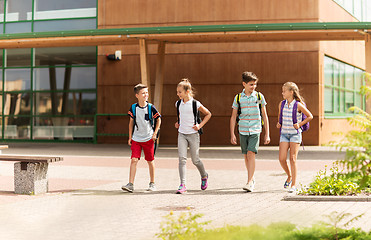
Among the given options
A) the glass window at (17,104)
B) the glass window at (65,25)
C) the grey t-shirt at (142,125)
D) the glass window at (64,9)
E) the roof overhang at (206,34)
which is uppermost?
the glass window at (64,9)

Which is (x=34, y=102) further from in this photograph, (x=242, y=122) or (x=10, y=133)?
(x=242, y=122)

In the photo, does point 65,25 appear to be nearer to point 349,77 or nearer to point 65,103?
point 65,103

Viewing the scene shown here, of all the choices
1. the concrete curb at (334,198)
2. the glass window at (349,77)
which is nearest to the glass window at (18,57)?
the glass window at (349,77)

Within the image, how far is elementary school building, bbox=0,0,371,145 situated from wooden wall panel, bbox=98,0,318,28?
1.7 inches

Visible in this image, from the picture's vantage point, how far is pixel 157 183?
9.96m

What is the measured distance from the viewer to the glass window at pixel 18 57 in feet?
82.5

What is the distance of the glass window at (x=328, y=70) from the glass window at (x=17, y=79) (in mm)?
13767

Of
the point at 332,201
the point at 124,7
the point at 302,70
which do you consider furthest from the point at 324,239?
the point at 124,7

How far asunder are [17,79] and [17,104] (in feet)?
3.98

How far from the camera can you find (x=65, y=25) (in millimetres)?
24250

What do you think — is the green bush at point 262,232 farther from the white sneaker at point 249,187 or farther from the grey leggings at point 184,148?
the grey leggings at point 184,148

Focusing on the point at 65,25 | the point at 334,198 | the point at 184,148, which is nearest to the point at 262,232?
the point at 334,198

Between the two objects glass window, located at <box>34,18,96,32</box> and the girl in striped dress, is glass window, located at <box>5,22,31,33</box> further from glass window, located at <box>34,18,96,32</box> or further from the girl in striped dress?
the girl in striped dress

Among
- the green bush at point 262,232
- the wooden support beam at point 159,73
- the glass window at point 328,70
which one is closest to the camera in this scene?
the green bush at point 262,232
